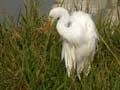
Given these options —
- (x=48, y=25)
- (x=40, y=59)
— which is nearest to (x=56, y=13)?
(x=48, y=25)

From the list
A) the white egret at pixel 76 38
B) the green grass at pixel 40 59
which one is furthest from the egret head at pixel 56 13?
the green grass at pixel 40 59

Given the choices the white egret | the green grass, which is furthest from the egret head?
the green grass

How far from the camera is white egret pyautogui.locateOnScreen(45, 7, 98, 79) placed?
2.57 m

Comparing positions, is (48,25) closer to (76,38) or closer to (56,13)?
(56,13)

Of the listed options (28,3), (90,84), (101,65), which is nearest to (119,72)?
(101,65)

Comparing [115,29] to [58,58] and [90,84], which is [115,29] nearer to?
[58,58]

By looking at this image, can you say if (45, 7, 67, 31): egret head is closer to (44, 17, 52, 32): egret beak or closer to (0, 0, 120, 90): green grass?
(44, 17, 52, 32): egret beak

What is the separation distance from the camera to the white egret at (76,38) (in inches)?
101

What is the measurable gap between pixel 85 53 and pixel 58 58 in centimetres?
21

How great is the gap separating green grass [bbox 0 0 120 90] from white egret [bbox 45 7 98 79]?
7 centimetres

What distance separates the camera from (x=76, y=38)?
2.55 m

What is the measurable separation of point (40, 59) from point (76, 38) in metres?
0.26

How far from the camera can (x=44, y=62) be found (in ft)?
8.61

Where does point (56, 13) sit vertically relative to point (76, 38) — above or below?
above
